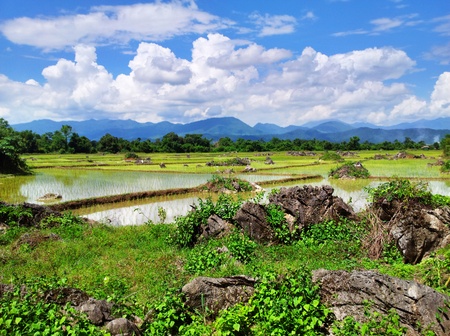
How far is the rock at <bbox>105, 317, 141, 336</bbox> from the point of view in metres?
5.16

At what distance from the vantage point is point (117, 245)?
10758 millimetres

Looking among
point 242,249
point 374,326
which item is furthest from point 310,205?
point 374,326

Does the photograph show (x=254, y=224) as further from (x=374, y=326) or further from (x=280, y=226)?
(x=374, y=326)

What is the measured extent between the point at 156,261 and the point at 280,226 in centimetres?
400

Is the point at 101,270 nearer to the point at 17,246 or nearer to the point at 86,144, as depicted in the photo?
the point at 17,246

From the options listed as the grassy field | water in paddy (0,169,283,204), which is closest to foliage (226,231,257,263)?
the grassy field

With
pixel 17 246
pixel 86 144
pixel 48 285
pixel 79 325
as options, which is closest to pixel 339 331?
pixel 79 325

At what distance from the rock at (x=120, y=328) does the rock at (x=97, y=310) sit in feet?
0.86

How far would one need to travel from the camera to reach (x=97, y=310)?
554 centimetres

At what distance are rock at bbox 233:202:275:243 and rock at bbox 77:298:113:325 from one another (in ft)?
18.5

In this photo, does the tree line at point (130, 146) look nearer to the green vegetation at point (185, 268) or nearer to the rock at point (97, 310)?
the green vegetation at point (185, 268)

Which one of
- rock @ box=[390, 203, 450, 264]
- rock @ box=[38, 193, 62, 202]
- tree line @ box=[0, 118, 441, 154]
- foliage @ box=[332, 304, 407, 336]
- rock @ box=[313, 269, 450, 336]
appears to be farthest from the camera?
tree line @ box=[0, 118, 441, 154]

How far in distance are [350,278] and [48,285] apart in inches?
204

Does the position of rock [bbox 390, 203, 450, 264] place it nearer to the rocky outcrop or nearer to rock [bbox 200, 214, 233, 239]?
the rocky outcrop
